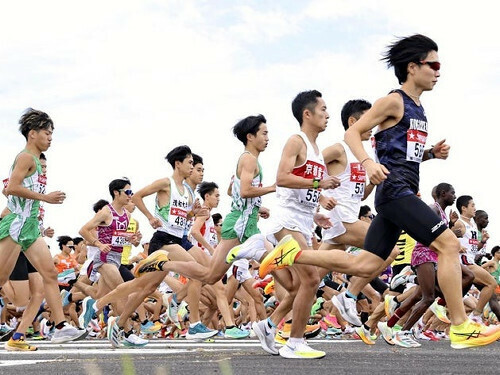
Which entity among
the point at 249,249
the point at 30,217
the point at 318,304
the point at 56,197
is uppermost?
the point at 56,197

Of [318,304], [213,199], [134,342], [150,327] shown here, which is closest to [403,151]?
[134,342]

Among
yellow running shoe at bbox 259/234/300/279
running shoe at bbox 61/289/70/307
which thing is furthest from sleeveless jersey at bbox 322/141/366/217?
running shoe at bbox 61/289/70/307

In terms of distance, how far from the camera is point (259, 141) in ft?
34.7

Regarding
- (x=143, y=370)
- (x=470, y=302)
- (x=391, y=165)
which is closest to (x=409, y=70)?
(x=391, y=165)

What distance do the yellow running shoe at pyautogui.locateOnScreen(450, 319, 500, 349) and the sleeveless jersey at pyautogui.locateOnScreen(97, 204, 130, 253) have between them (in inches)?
338

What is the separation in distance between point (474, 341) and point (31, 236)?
5.18 metres

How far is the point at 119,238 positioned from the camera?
46.8 feet

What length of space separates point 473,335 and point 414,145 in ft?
4.79

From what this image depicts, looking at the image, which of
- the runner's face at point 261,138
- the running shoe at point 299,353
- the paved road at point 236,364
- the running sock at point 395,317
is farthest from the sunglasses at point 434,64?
the running sock at point 395,317

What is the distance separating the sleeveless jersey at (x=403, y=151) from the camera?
22.0 feet

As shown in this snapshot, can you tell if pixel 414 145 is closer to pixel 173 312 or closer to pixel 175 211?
pixel 175 211

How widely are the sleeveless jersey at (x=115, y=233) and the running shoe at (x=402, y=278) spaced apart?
417 cm

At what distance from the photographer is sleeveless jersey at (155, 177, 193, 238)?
1205 centimetres

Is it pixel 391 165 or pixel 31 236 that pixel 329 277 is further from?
pixel 391 165
